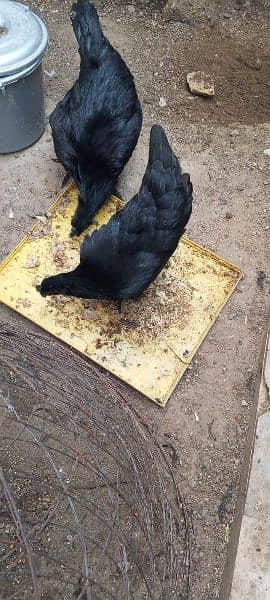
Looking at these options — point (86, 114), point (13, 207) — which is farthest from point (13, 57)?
point (13, 207)

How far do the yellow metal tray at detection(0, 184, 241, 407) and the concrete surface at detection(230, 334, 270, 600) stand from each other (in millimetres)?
571

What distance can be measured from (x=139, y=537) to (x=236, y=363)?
1101 mm

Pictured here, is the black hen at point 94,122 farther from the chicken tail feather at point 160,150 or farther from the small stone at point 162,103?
the small stone at point 162,103

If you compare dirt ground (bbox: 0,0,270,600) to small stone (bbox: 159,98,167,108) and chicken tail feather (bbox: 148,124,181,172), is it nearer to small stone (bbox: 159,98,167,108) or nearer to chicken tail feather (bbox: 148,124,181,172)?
small stone (bbox: 159,98,167,108)

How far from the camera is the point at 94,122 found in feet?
11.4

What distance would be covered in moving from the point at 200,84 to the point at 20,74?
1526 millimetres

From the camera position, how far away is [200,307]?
342 centimetres

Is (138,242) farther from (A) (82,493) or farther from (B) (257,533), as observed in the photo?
(B) (257,533)

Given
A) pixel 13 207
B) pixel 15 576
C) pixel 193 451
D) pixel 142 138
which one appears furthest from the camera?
pixel 142 138

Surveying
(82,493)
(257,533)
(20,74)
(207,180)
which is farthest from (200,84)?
(257,533)

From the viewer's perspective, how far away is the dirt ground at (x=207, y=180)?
9.98 ft

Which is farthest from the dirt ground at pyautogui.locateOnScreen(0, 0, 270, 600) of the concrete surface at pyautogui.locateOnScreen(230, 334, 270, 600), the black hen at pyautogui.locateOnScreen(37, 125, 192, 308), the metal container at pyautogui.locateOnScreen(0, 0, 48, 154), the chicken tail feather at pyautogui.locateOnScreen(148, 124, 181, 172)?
the chicken tail feather at pyautogui.locateOnScreen(148, 124, 181, 172)

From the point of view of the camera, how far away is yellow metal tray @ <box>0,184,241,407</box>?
10.6 ft

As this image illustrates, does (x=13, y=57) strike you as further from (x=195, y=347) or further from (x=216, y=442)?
(x=216, y=442)
